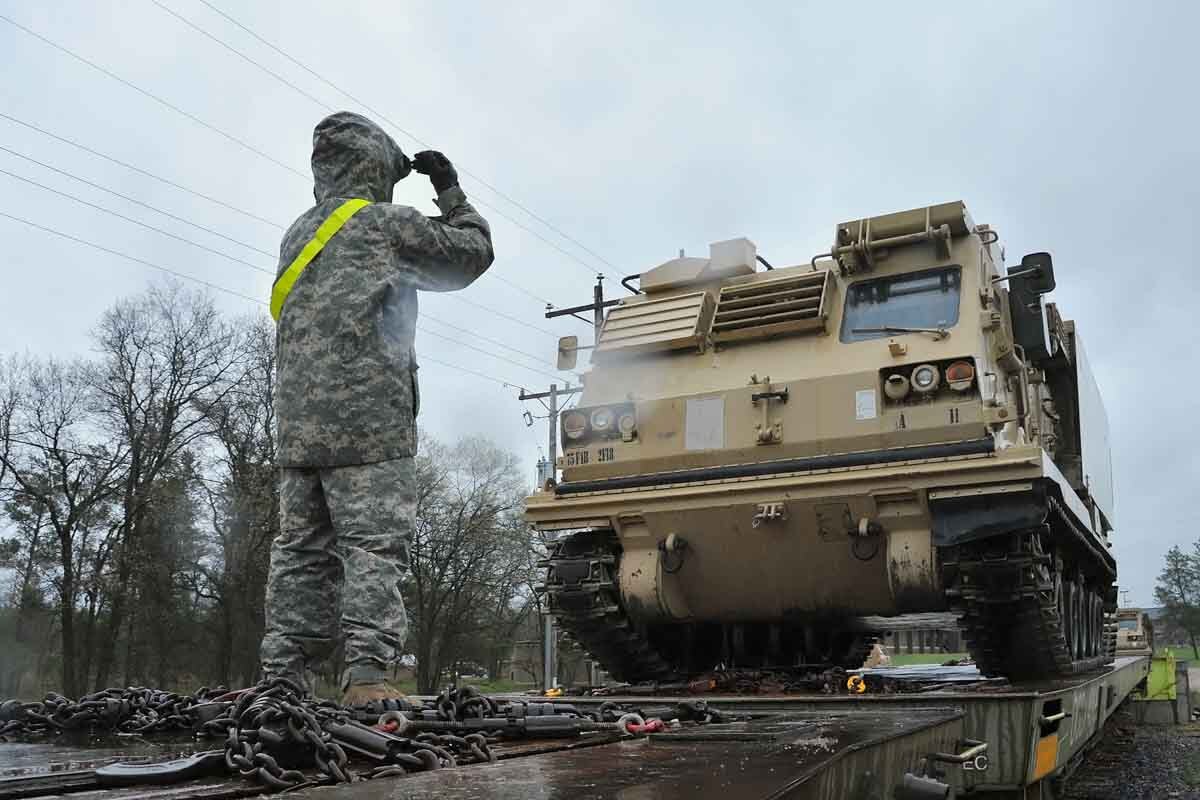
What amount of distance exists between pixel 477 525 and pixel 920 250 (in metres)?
26.0

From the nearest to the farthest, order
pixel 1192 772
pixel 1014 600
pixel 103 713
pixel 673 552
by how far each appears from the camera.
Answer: pixel 103 713, pixel 1014 600, pixel 673 552, pixel 1192 772

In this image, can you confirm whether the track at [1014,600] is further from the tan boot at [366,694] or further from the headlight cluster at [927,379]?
the tan boot at [366,694]

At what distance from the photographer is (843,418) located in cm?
675

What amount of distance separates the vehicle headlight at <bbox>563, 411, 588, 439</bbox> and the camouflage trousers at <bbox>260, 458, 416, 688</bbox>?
372 cm

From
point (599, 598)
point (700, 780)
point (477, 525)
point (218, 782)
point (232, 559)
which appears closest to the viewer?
point (218, 782)

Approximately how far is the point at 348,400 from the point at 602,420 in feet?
13.0

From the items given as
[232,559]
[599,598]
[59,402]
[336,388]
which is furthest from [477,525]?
[336,388]

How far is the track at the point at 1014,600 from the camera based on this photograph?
6.11 metres

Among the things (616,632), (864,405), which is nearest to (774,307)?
(864,405)

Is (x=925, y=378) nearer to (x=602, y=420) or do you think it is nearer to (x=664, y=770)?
(x=602, y=420)

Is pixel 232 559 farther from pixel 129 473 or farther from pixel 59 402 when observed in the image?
pixel 59 402

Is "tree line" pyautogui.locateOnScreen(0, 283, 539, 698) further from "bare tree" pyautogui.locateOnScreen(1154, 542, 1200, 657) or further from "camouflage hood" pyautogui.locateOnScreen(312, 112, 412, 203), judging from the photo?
"bare tree" pyautogui.locateOnScreen(1154, 542, 1200, 657)

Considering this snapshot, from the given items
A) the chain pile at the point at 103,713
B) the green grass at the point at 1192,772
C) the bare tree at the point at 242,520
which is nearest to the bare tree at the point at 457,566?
the bare tree at the point at 242,520

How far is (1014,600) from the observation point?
6.20 meters
